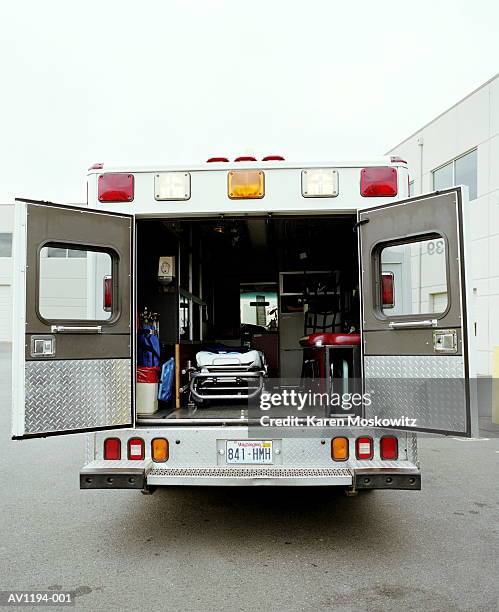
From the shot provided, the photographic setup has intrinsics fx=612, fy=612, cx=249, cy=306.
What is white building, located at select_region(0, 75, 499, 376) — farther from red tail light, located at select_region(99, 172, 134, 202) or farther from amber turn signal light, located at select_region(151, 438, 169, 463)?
amber turn signal light, located at select_region(151, 438, 169, 463)

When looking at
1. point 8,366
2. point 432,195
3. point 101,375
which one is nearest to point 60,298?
point 101,375


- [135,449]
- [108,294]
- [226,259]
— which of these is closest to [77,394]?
[135,449]

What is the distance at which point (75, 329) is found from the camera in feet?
13.6

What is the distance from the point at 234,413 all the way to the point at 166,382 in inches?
29.9

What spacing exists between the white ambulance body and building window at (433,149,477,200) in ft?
38.5

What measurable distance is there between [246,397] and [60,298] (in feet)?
6.41

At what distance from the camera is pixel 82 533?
4625 millimetres

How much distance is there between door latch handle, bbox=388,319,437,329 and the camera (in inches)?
156

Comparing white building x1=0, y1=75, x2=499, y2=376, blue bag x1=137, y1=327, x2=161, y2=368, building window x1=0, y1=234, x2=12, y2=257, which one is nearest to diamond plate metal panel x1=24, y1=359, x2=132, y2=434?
blue bag x1=137, y1=327, x2=161, y2=368

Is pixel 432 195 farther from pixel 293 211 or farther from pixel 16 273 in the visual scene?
pixel 16 273

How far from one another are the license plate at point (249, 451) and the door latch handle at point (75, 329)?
3.93 feet

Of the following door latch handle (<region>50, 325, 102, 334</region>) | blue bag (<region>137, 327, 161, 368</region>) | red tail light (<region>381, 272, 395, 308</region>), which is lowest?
blue bag (<region>137, 327, 161, 368</region>)

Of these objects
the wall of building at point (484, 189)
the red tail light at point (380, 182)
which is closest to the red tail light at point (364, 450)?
the red tail light at point (380, 182)

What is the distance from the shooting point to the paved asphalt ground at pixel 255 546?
3488mm
